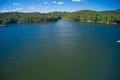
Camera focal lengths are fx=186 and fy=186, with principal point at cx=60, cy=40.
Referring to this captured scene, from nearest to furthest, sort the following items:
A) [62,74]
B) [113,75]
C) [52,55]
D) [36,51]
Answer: [113,75]
[62,74]
[52,55]
[36,51]

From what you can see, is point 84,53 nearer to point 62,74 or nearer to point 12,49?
point 62,74

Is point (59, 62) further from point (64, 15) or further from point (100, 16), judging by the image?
point (100, 16)

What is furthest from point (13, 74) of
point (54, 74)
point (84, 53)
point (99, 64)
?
point (84, 53)

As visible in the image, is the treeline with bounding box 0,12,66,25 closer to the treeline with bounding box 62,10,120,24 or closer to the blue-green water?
the treeline with bounding box 62,10,120,24

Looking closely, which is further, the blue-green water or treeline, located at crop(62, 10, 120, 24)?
treeline, located at crop(62, 10, 120, 24)

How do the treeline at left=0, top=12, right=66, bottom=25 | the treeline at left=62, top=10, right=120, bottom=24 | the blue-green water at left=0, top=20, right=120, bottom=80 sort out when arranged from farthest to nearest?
the treeline at left=62, top=10, right=120, bottom=24 → the treeline at left=0, top=12, right=66, bottom=25 → the blue-green water at left=0, top=20, right=120, bottom=80

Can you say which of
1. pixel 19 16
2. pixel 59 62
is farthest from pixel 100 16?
pixel 59 62

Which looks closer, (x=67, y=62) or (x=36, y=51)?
(x=67, y=62)

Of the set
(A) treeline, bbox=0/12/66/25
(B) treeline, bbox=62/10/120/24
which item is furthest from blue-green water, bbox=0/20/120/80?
(B) treeline, bbox=62/10/120/24

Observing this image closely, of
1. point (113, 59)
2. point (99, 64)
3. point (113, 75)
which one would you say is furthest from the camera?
point (113, 59)

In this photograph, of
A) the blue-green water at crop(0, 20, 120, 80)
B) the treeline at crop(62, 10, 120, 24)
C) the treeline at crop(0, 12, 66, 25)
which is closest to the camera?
the blue-green water at crop(0, 20, 120, 80)

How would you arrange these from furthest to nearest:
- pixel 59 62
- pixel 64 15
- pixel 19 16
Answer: pixel 64 15
pixel 19 16
pixel 59 62
